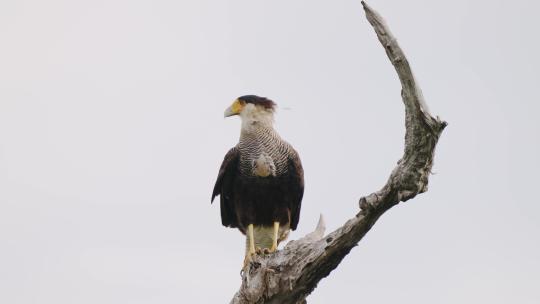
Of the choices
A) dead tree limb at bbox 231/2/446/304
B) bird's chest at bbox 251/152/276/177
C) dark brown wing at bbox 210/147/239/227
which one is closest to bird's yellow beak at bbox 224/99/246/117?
dark brown wing at bbox 210/147/239/227

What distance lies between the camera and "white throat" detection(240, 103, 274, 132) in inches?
→ 383

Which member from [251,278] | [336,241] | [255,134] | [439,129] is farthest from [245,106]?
[439,129]

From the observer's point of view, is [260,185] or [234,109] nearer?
[260,185]

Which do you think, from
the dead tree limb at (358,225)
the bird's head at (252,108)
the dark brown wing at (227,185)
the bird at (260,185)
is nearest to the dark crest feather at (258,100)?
the bird's head at (252,108)

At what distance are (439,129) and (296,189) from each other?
11.5 feet

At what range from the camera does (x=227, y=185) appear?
9.55 m

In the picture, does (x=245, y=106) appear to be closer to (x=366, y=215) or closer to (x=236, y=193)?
(x=236, y=193)

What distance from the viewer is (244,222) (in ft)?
31.2

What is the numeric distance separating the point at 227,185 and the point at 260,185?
1.54 ft

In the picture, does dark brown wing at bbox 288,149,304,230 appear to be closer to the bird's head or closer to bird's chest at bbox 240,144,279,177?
bird's chest at bbox 240,144,279,177

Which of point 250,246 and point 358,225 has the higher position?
point 250,246

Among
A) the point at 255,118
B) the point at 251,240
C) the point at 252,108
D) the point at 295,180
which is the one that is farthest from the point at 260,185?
the point at 252,108

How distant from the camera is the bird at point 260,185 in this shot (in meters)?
9.29

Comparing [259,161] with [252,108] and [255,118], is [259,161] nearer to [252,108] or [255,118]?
[255,118]
